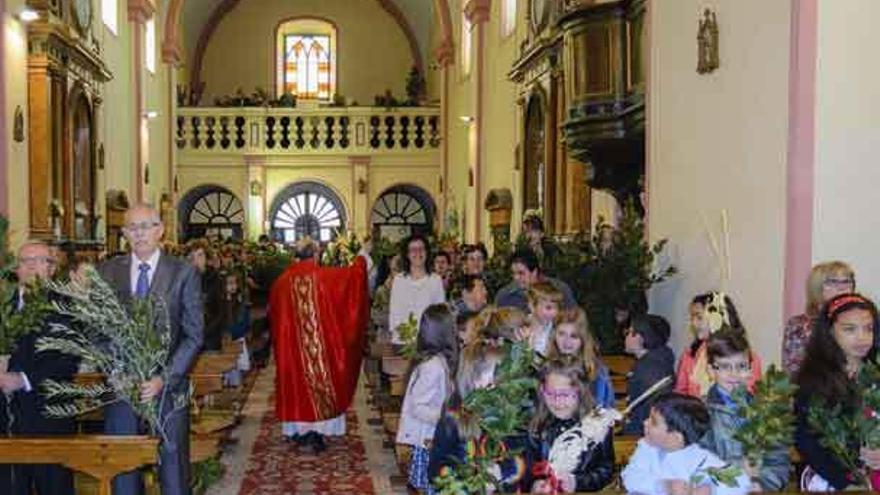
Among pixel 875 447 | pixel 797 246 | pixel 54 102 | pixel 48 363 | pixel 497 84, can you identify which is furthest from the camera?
pixel 497 84

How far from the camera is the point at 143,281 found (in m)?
5.15

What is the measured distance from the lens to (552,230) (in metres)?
13.1

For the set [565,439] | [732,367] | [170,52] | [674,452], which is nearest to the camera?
[674,452]

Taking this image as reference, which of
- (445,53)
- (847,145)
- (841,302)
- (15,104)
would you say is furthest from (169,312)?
(445,53)

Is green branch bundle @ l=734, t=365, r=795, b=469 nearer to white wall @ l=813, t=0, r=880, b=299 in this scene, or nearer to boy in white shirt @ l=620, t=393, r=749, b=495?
boy in white shirt @ l=620, t=393, r=749, b=495

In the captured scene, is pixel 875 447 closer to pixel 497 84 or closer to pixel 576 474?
pixel 576 474

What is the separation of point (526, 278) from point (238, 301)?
5.49 metres

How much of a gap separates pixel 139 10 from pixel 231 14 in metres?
9.78

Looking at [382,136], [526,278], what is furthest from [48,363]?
[382,136]

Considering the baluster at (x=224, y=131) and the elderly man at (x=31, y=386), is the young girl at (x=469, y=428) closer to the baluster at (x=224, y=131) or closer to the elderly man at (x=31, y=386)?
the elderly man at (x=31, y=386)

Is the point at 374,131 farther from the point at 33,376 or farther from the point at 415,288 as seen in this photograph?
the point at 33,376

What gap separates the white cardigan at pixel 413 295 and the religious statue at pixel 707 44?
275cm

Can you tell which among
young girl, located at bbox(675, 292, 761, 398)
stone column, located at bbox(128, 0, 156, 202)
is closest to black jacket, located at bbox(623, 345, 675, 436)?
young girl, located at bbox(675, 292, 761, 398)

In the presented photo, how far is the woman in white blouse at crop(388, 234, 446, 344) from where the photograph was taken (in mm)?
8953
